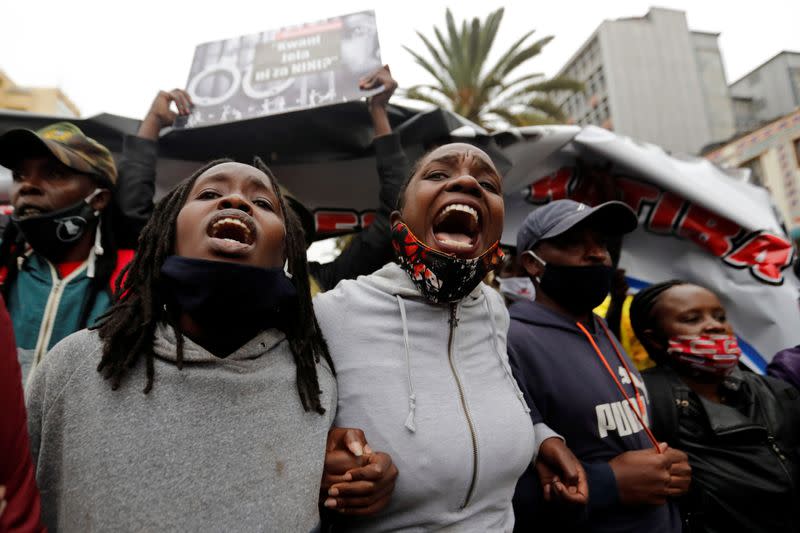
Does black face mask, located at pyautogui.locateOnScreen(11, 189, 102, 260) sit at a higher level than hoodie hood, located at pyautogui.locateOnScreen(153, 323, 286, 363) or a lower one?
higher

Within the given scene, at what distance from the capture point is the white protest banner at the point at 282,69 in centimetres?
277

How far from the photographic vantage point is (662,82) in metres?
28.0

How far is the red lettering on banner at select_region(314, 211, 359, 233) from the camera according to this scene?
12.2 feet

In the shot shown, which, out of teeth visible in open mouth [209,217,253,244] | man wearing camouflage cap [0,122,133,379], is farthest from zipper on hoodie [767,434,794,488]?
man wearing camouflage cap [0,122,133,379]

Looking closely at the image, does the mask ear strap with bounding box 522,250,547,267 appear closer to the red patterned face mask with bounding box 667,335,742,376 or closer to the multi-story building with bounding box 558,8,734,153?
the red patterned face mask with bounding box 667,335,742,376

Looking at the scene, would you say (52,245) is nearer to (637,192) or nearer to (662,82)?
(637,192)

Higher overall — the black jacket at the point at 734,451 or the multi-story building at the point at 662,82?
the multi-story building at the point at 662,82

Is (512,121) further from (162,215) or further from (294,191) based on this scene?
(162,215)

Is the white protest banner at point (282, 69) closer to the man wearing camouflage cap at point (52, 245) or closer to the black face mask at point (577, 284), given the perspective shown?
the man wearing camouflage cap at point (52, 245)

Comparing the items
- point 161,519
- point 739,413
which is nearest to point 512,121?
point 739,413

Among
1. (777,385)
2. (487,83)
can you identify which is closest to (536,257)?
(777,385)

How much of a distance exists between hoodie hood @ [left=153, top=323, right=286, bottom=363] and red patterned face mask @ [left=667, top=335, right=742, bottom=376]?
2.27 metres

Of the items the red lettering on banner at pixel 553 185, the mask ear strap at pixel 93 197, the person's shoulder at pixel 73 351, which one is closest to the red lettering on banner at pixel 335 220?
the red lettering on banner at pixel 553 185

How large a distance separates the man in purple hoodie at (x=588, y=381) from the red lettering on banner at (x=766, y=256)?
5.95 feet
